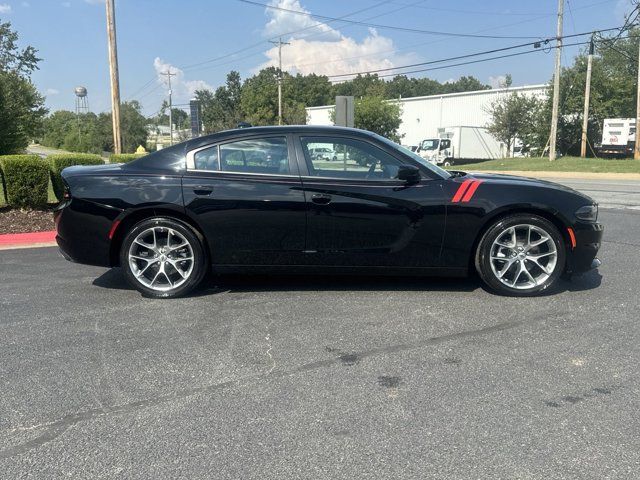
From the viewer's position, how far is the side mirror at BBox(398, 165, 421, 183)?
472 cm

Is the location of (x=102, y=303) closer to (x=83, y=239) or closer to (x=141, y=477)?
(x=83, y=239)

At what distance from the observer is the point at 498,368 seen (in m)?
3.42

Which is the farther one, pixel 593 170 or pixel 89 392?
pixel 593 170

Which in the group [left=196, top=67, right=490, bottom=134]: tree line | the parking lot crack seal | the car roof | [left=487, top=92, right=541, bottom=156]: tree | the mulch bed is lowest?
the parking lot crack seal

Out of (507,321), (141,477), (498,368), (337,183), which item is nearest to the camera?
(141,477)

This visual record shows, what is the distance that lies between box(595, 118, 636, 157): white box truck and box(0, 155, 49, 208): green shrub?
35.6m

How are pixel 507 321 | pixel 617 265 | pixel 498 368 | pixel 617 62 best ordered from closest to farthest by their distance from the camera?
1. pixel 498 368
2. pixel 507 321
3. pixel 617 265
4. pixel 617 62

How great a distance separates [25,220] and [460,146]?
35892 millimetres

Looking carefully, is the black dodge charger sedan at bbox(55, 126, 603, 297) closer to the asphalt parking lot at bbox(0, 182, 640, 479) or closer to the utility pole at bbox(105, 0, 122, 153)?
the asphalt parking lot at bbox(0, 182, 640, 479)

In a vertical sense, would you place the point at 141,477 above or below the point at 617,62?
below

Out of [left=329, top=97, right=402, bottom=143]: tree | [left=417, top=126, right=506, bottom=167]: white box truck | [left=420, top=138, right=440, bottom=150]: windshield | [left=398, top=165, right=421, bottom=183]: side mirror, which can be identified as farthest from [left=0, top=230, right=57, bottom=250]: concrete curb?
[left=329, top=97, right=402, bottom=143]: tree

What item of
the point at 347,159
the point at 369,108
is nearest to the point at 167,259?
the point at 347,159

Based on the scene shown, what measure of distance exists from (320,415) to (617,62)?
210 feet

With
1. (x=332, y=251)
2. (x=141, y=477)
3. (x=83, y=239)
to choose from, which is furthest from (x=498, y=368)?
(x=83, y=239)
